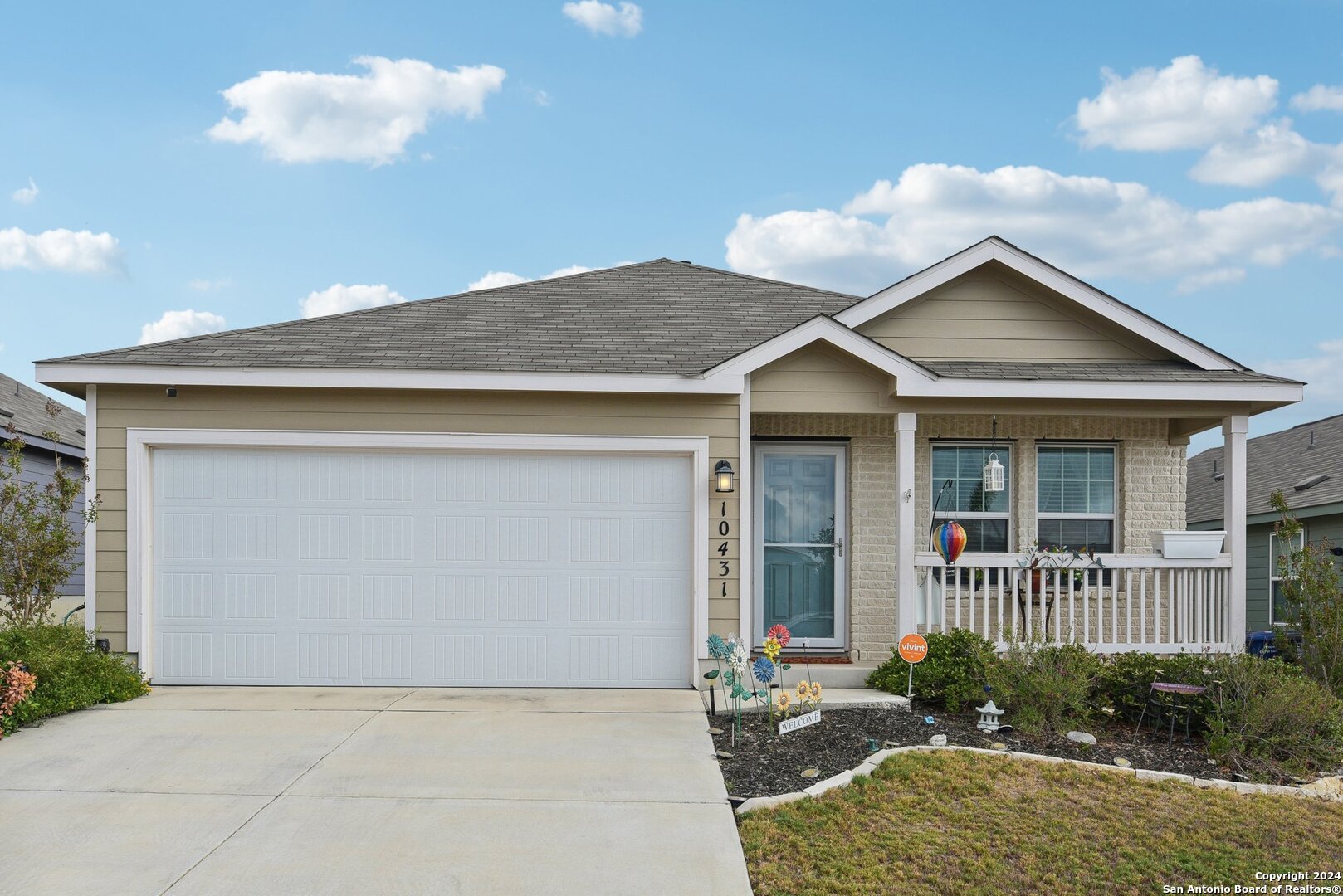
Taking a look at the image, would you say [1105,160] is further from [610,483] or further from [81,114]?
[81,114]

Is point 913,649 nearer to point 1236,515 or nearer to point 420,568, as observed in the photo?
point 1236,515

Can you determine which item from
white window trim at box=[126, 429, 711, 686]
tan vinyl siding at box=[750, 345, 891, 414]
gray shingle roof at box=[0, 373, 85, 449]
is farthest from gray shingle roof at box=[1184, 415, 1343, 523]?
gray shingle roof at box=[0, 373, 85, 449]

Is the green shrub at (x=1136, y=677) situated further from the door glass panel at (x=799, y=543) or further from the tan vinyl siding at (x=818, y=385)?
the tan vinyl siding at (x=818, y=385)

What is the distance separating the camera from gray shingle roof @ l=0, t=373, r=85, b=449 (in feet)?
42.7

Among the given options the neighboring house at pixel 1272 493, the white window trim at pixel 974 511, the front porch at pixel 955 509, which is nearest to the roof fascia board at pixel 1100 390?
the front porch at pixel 955 509

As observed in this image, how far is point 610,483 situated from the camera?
8180mm

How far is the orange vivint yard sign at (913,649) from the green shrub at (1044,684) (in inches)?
20.4

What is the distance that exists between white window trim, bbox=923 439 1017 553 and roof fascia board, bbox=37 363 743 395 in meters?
2.62

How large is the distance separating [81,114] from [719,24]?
29.7 feet

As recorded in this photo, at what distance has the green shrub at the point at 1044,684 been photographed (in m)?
6.55

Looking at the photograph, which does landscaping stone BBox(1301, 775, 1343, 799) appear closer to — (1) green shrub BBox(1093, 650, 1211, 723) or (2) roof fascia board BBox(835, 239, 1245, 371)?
(1) green shrub BBox(1093, 650, 1211, 723)

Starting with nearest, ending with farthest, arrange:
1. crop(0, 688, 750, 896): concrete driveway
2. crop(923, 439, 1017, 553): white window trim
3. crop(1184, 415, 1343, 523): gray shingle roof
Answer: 1. crop(0, 688, 750, 896): concrete driveway
2. crop(923, 439, 1017, 553): white window trim
3. crop(1184, 415, 1343, 523): gray shingle roof

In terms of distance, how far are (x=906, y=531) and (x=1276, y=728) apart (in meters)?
3.01

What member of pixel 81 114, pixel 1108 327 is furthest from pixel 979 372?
pixel 81 114
